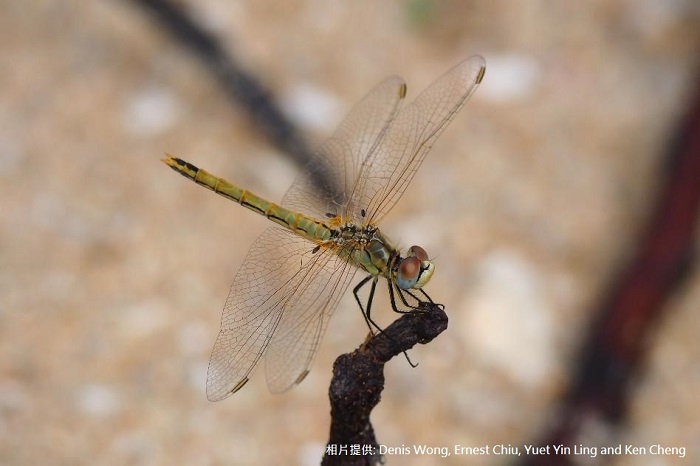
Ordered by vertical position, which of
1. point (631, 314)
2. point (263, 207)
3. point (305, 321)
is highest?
point (263, 207)

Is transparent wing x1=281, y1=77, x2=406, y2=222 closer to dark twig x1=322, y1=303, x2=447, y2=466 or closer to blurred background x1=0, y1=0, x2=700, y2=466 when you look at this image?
blurred background x1=0, y1=0, x2=700, y2=466

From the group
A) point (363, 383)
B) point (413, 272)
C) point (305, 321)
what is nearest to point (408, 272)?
point (413, 272)

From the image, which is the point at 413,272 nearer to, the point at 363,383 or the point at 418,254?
the point at 418,254

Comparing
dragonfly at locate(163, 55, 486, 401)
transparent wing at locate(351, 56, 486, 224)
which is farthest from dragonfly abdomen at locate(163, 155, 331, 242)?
transparent wing at locate(351, 56, 486, 224)

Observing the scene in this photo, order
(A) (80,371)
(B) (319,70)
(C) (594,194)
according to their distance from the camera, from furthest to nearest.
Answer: (B) (319,70) < (C) (594,194) < (A) (80,371)

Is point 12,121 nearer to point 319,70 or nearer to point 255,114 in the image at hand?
point 255,114

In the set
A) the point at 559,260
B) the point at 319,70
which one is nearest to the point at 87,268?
the point at 319,70

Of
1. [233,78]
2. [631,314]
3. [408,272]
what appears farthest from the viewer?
[233,78]
